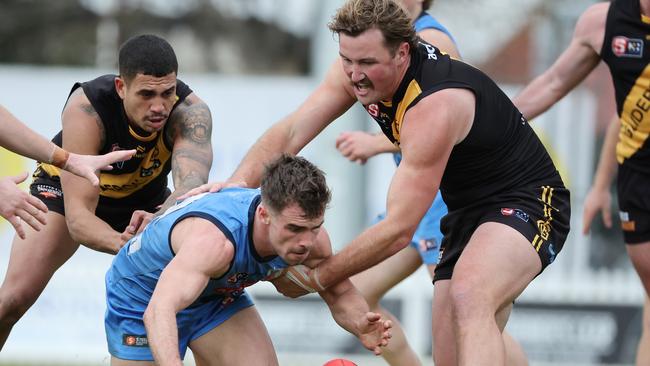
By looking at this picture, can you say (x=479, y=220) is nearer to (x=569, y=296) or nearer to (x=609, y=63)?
(x=609, y=63)

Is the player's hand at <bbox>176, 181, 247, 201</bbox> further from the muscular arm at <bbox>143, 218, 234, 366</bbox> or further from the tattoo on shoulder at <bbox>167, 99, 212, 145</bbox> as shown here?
the tattoo on shoulder at <bbox>167, 99, 212, 145</bbox>

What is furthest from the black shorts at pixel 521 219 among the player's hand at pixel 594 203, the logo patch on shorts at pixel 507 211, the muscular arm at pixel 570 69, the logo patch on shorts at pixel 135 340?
the player's hand at pixel 594 203

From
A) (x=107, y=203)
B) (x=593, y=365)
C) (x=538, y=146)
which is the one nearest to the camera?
(x=538, y=146)

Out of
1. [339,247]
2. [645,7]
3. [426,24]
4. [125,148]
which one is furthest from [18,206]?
[339,247]

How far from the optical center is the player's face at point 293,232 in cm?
540

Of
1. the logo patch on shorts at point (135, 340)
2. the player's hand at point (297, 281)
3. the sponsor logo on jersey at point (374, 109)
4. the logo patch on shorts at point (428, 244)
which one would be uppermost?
the sponsor logo on jersey at point (374, 109)

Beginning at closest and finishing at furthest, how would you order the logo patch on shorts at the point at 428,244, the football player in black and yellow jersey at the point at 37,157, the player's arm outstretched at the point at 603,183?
the football player in black and yellow jersey at the point at 37,157
the logo patch on shorts at the point at 428,244
the player's arm outstretched at the point at 603,183

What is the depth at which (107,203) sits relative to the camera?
6.82 meters

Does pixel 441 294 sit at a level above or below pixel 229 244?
below

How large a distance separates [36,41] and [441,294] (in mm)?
17956

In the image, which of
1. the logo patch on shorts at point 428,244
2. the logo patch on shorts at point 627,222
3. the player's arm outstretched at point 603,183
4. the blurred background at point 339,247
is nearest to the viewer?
the logo patch on shorts at point 627,222

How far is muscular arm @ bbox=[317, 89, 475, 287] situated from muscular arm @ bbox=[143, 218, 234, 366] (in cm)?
61

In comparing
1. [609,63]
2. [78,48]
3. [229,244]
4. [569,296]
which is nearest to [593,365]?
[569,296]

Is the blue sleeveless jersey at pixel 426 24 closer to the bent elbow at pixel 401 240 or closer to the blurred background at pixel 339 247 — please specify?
the bent elbow at pixel 401 240
